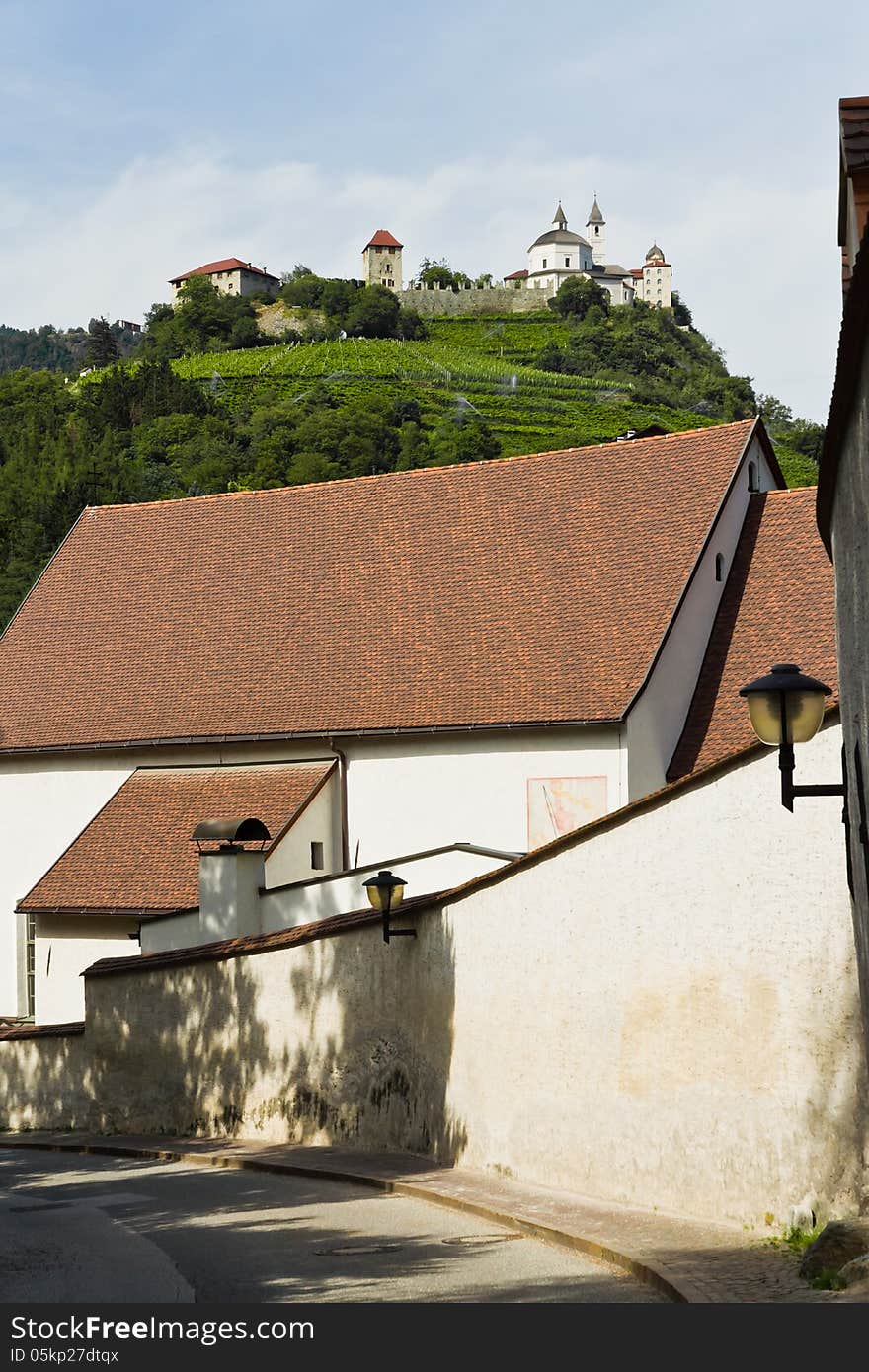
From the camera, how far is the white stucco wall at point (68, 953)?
24375 millimetres

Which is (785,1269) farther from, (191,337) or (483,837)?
(191,337)

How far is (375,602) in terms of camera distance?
88.1ft

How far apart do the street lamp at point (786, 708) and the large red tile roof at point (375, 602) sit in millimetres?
12765

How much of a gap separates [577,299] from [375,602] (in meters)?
154

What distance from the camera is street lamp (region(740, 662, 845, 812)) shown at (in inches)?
364

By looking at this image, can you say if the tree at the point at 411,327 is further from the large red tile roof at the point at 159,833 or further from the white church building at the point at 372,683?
the large red tile roof at the point at 159,833

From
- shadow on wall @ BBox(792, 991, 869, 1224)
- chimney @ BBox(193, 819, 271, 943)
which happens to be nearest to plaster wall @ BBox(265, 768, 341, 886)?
chimney @ BBox(193, 819, 271, 943)

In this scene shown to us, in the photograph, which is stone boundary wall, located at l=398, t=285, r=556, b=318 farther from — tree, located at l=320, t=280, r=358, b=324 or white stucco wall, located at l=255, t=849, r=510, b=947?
white stucco wall, located at l=255, t=849, r=510, b=947

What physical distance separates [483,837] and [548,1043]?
35.1 ft

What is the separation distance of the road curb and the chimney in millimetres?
3425

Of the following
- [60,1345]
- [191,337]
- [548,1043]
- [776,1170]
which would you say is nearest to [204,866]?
[548,1043]

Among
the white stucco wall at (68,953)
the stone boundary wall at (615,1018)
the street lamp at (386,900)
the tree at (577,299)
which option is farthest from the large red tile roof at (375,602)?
the tree at (577,299)

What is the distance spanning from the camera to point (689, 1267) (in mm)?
9430

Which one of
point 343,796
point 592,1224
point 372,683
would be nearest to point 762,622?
point 372,683
